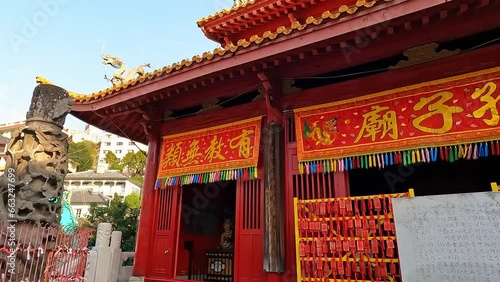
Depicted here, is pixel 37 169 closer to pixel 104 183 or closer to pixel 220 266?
pixel 220 266

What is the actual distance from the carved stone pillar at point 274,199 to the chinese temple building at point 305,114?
0.02 meters

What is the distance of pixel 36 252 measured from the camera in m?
3.81

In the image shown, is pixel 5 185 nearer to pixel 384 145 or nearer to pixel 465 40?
pixel 384 145

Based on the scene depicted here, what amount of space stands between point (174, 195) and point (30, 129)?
119 inches

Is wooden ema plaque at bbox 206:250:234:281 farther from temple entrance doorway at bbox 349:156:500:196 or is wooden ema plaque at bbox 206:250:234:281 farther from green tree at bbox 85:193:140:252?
green tree at bbox 85:193:140:252

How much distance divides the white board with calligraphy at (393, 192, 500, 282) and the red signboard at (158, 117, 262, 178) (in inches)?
106

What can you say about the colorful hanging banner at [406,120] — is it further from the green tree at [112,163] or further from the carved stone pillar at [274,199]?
the green tree at [112,163]

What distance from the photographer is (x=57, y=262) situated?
420cm

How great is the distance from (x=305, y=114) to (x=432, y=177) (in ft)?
14.9

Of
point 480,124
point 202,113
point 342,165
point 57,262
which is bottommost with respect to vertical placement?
point 57,262

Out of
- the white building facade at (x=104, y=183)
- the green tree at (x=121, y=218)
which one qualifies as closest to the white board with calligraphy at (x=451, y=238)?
the green tree at (x=121, y=218)

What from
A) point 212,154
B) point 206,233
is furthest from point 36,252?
point 206,233

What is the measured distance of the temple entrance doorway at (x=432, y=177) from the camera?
7.40m

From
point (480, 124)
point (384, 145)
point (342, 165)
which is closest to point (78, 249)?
point (342, 165)
